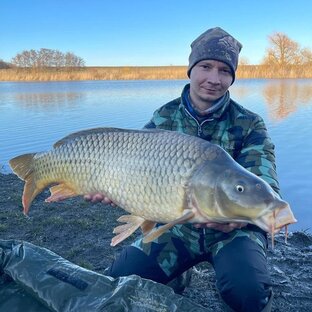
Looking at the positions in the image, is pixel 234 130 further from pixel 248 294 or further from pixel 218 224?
pixel 248 294

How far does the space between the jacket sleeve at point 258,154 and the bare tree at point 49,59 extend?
1569 inches

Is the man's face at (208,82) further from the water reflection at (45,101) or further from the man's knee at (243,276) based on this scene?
the water reflection at (45,101)

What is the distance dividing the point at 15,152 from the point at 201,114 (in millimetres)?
4304

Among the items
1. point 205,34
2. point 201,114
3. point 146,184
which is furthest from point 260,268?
point 205,34

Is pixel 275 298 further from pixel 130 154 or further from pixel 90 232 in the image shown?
pixel 90 232

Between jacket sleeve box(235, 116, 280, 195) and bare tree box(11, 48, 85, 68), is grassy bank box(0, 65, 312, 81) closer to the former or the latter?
bare tree box(11, 48, 85, 68)

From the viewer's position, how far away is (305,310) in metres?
1.92

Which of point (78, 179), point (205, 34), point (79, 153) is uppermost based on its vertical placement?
point (205, 34)

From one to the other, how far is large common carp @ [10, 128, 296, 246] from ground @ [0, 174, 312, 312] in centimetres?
73

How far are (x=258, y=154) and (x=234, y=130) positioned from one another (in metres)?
0.18

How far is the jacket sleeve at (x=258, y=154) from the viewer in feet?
5.86

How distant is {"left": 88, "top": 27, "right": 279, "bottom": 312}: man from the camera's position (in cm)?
166

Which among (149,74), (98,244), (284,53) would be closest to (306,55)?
(284,53)

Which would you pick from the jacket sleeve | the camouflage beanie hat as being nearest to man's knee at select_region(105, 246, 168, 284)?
the jacket sleeve
